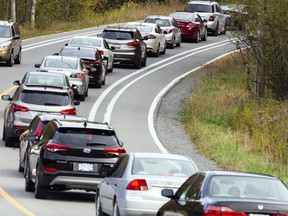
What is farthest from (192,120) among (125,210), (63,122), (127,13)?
(127,13)

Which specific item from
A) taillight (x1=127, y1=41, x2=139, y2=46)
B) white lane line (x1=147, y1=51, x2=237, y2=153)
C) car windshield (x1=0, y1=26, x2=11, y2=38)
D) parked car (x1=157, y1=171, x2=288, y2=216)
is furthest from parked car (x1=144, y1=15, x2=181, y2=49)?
parked car (x1=157, y1=171, x2=288, y2=216)

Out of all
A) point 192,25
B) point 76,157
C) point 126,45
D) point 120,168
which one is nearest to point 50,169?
point 76,157

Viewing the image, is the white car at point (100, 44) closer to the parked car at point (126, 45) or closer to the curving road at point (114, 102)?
the curving road at point (114, 102)

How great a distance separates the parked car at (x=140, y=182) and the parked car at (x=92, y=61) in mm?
24697

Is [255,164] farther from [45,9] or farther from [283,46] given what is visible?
[45,9]

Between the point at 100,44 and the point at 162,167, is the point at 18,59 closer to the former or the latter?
the point at 100,44

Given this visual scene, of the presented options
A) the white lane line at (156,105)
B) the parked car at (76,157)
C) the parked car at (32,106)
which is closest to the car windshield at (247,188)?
the parked car at (76,157)

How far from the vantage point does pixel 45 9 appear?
270 feet

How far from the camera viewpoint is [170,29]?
60.4 metres

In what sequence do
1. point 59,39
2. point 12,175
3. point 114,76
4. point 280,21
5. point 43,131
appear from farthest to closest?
point 59,39 < point 114,76 < point 280,21 < point 12,175 < point 43,131

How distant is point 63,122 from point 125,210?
5504mm

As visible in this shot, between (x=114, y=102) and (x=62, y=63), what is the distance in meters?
2.14

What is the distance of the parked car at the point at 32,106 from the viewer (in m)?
31.4

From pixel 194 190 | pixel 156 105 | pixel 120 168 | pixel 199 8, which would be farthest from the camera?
pixel 199 8
